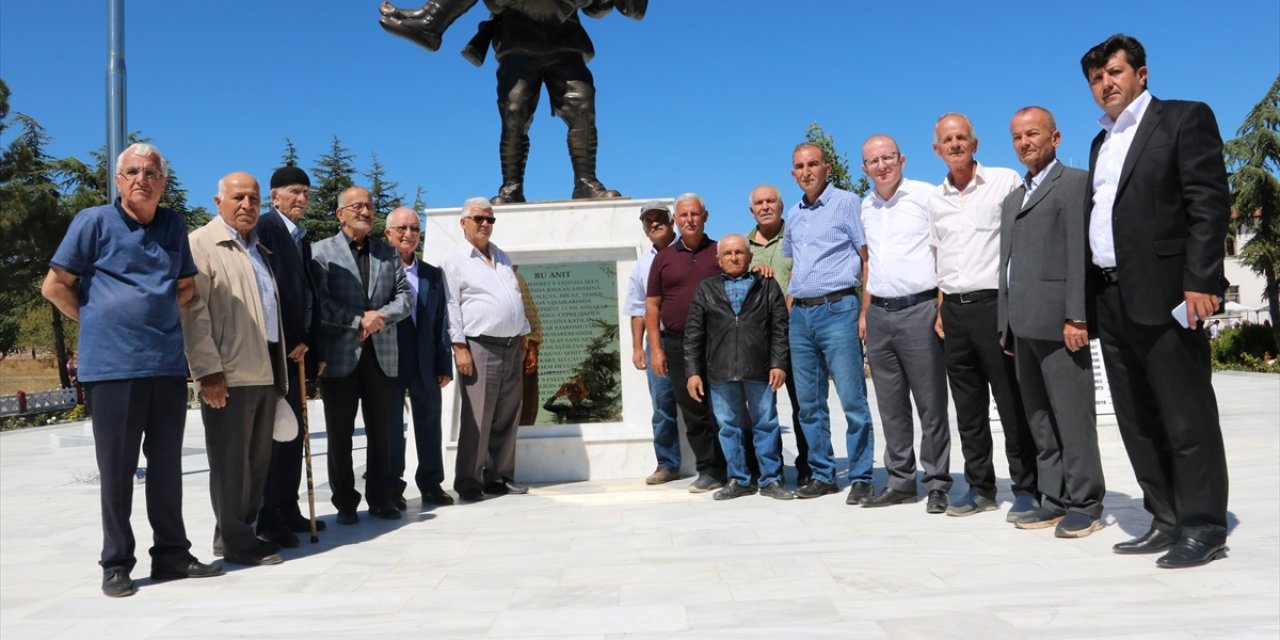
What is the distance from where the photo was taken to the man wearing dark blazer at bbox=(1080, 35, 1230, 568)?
3457mm

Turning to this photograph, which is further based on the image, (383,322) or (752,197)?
(752,197)

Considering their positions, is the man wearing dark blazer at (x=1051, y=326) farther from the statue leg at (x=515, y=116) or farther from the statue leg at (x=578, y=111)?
the statue leg at (x=515, y=116)

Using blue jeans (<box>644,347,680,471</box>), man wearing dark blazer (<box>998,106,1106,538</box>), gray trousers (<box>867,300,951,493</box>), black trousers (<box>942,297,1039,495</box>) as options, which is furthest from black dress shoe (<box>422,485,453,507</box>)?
man wearing dark blazer (<box>998,106,1106,538</box>)

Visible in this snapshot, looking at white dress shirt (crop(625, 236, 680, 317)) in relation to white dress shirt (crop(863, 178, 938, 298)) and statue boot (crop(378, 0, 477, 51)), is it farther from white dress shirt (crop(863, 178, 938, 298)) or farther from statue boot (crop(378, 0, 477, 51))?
statue boot (crop(378, 0, 477, 51))

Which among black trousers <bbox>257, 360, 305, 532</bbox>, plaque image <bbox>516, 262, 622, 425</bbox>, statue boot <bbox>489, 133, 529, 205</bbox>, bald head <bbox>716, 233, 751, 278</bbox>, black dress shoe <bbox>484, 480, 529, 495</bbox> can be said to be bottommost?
black dress shoe <bbox>484, 480, 529, 495</bbox>

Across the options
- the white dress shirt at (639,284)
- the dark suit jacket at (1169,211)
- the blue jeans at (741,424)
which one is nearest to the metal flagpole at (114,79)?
the white dress shirt at (639,284)

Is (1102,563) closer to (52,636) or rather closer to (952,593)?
(952,593)

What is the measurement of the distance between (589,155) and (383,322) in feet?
8.12

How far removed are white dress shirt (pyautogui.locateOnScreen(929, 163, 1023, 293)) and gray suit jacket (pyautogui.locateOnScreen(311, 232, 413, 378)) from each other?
3.00 meters

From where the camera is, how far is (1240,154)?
83.3 ft

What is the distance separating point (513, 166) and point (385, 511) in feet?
9.22

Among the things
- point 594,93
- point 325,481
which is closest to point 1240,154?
point 594,93

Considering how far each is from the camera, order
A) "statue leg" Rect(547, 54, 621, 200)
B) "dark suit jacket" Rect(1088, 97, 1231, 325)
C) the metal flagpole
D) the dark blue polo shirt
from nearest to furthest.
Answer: "dark suit jacket" Rect(1088, 97, 1231, 325)
the dark blue polo shirt
"statue leg" Rect(547, 54, 621, 200)
the metal flagpole

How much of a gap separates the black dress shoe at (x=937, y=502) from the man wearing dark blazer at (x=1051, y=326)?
19.8 inches
